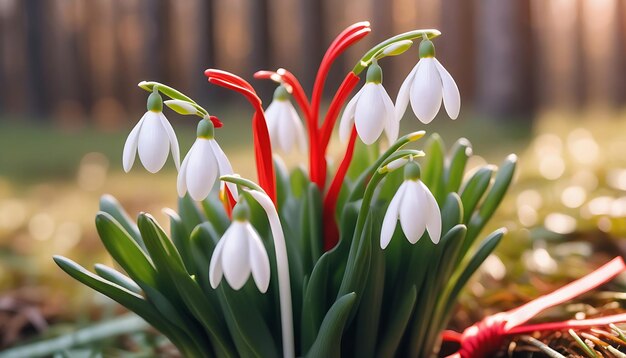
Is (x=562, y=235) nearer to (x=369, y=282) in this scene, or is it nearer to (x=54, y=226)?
(x=369, y=282)

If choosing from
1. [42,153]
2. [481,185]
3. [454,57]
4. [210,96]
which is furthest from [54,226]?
[454,57]

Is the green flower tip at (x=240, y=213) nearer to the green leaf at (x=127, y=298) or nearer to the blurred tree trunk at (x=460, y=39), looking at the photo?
the green leaf at (x=127, y=298)

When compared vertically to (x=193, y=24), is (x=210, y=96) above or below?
below

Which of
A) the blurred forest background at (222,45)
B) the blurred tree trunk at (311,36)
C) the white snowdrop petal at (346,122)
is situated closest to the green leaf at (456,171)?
the white snowdrop petal at (346,122)

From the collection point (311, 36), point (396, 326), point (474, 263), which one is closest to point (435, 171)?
point (474, 263)

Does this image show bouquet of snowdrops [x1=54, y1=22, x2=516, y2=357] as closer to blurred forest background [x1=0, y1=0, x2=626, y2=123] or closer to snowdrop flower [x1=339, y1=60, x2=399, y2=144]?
snowdrop flower [x1=339, y1=60, x2=399, y2=144]
